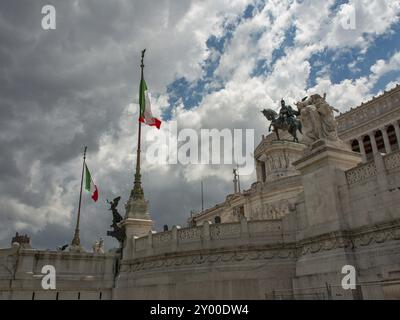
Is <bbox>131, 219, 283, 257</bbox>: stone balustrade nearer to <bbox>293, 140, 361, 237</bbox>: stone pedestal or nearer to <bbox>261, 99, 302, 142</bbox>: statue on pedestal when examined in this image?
<bbox>293, 140, 361, 237</bbox>: stone pedestal

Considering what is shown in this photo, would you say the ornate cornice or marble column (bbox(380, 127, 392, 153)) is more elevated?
marble column (bbox(380, 127, 392, 153))

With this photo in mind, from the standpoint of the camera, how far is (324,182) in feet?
54.9

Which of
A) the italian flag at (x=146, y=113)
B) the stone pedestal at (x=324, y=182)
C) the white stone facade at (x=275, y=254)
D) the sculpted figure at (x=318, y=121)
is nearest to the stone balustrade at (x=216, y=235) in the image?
the white stone facade at (x=275, y=254)

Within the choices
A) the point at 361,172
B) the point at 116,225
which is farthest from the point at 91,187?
the point at 361,172

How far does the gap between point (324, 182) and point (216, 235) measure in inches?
234

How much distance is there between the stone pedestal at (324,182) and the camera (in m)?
16.1

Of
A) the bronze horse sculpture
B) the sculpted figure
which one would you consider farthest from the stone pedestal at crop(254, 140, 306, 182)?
the sculpted figure

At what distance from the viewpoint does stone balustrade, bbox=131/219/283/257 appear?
734 inches

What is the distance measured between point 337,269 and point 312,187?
3.90 m

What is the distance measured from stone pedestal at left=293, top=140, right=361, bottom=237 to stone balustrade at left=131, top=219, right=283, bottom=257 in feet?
6.38

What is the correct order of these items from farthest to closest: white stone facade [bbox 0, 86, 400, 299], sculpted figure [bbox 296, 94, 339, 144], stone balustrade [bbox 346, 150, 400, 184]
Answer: sculpted figure [bbox 296, 94, 339, 144], stone balustrade [bbox 346, 150, 400, 184], white stone facade [bbox 0, 86, 400, 299]

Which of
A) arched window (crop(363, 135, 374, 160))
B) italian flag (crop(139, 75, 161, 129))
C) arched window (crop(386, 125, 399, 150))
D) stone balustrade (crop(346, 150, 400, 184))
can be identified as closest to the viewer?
stone balustrade (crop(346, 150, 400, 184))

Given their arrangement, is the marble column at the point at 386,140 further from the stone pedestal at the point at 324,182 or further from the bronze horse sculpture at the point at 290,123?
the stone pedestal at the point at 324,182
